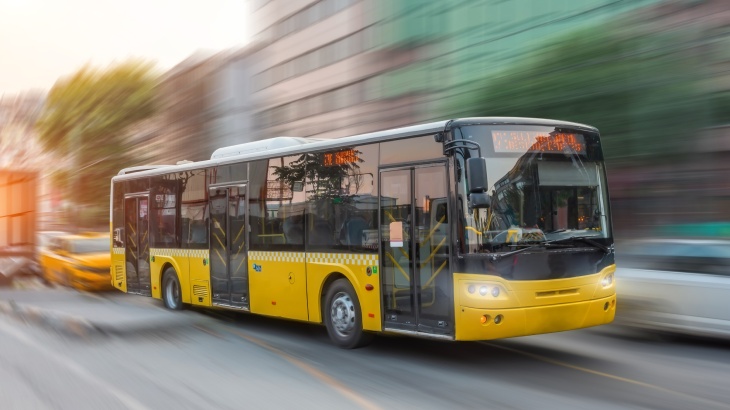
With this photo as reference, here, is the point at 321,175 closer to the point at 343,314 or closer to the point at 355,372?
the point at 343,314

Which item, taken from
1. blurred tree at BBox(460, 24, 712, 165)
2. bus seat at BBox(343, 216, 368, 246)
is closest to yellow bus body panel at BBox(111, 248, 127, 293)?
bus seat at BBox(343, 216, 368, 246)

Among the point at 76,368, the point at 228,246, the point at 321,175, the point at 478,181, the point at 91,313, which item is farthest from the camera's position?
the point at 91,313

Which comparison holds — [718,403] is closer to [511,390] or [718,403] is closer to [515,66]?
[511,390]

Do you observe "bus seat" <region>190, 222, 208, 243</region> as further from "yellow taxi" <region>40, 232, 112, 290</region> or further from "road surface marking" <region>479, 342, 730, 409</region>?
"yellow taxi" <region>40, 232, 112, 290</region>

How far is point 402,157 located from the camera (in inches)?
367

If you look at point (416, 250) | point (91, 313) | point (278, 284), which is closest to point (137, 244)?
point (91, 313)

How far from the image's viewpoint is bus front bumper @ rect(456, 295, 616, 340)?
323 inches

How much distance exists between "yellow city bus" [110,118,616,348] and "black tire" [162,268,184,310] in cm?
293

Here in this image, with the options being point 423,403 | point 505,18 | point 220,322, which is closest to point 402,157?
point 423,403

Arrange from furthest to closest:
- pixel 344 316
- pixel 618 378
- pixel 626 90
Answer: pixel 626 90, pixel 344 316, pixel 618 378

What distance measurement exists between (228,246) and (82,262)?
25.8ft

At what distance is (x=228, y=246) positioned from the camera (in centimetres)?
1283

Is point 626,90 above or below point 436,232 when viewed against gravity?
above

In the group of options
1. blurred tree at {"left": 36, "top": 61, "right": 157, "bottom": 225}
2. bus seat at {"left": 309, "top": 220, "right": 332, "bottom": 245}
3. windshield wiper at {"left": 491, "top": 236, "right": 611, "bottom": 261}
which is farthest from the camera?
blurred tree at {"left": 36, "top": 61, "right": 157, "bottom": 225}
